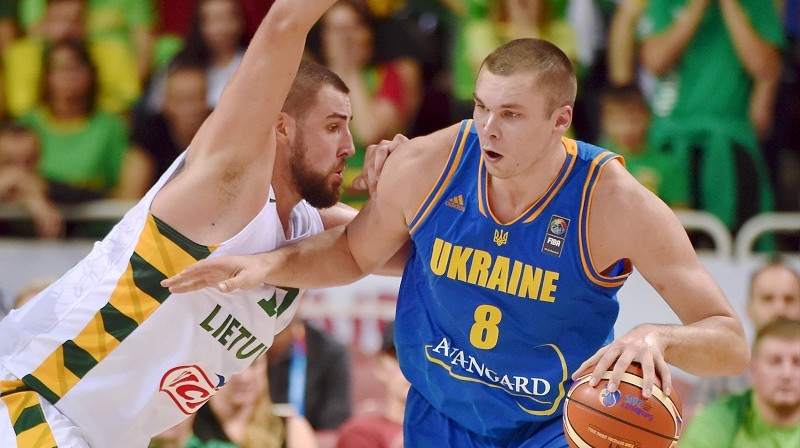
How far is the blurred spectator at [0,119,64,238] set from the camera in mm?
8234

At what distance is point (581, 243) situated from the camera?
4.21 m

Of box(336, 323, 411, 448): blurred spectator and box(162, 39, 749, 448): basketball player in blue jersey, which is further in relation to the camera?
box(336, 323, 411, 448): blurred spectator

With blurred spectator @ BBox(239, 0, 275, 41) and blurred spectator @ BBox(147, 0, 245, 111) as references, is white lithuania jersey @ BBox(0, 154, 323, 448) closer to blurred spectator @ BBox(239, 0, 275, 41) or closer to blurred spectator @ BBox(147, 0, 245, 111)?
blurred spectator @ BBox(147, 0, 245, 111)

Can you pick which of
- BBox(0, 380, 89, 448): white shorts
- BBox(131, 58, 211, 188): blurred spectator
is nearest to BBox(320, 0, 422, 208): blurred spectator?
BBox(131, 58, 211, 188): blurred spectator

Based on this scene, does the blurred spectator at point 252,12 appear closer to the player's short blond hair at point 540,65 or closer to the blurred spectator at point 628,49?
the blurred spectator at point 628,49

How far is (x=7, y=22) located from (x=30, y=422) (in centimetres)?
562

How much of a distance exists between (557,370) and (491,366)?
0.24m

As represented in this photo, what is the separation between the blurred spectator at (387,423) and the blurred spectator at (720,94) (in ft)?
7.43

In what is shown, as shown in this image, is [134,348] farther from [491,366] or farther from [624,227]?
[624,227]

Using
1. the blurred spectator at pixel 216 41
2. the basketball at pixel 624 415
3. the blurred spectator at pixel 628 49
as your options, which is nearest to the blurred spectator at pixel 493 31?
the blurred spectator at pixel 628 49

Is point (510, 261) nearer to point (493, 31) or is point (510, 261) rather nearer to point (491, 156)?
point (491, 156)

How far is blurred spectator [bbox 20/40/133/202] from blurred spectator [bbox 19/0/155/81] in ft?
0.85

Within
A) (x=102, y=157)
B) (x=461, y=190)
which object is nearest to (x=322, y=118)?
(x=461, y=190)

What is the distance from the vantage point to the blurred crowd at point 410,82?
24.7 feet
